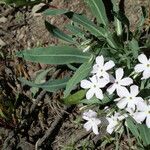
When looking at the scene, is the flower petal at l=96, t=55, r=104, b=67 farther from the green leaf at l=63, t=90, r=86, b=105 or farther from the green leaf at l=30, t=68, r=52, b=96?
the green leaf at l=30, t=68, r=52, b=96

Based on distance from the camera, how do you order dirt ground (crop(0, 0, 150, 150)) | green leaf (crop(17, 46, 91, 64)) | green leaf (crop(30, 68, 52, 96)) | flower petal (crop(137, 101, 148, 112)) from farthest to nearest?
green leaf (crop(30, 68, 52, 96)) < dirt ground (crop(0, 0, 150, 150)) < green leaf (crop(17, 46, 91, 64)) < flower petal (crop(137, 101, 148, 112))

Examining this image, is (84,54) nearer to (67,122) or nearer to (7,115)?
(67,122)

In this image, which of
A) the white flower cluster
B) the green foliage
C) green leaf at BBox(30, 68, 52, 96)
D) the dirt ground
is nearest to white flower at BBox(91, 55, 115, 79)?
the white flower cluster

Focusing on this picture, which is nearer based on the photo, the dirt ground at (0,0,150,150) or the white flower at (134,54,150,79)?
the white flower at (134,54,150,79)

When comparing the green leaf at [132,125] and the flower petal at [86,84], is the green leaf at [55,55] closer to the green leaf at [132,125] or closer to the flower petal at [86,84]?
the flower petal at [86,84]

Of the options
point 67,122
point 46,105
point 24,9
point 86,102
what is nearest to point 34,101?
point 46,105

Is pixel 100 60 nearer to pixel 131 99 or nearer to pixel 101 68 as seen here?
pixel 101 68

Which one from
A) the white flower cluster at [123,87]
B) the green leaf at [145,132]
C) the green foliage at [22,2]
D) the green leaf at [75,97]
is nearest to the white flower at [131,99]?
the white flower cluster at [123,87]
